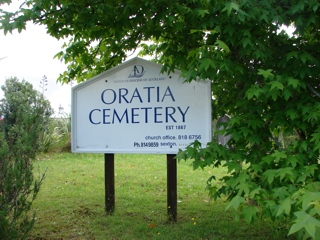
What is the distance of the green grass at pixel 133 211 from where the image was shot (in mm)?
4852

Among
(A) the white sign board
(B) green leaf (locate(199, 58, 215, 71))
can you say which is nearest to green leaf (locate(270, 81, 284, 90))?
(B) green leaf (locate(199, 58, 215, 71))

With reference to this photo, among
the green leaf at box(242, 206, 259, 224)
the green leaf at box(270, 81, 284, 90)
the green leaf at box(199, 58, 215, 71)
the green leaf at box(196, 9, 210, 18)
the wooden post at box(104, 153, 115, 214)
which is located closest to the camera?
the green leaf at box(242, 206, 259, 224)

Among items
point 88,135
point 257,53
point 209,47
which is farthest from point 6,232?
point 257,53

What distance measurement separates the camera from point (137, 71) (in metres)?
5.03

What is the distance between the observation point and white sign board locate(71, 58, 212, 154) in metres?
4.72

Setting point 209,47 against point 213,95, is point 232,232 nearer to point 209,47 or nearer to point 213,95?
point 213,95

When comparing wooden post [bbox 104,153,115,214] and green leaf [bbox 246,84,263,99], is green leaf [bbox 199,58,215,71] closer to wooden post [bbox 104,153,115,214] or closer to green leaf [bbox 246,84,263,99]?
green leaf [bbox 246,84,263,99]

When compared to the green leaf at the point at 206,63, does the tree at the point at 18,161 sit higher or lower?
lower

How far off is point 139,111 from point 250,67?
1788 mm

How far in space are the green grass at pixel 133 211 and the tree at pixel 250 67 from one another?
1.24 metres

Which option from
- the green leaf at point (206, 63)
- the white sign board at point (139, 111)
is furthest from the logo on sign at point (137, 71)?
the green leaf at point (206, 63)

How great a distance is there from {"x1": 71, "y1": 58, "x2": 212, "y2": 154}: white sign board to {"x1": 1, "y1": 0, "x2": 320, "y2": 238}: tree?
0.53 metres

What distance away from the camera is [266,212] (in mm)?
2904

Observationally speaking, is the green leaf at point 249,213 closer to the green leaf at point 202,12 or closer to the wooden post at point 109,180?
the green leaf at point 202,12
